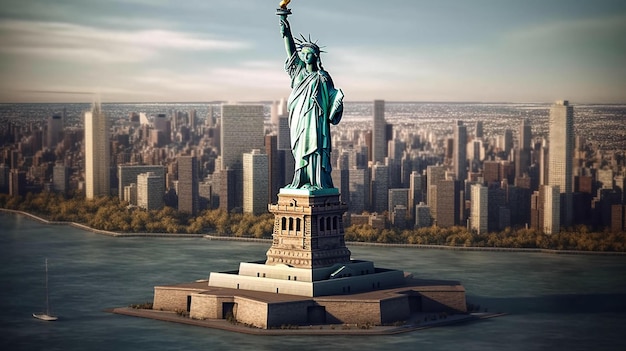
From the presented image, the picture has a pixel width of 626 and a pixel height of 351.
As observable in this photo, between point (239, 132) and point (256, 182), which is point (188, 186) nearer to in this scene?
point (256, 182)

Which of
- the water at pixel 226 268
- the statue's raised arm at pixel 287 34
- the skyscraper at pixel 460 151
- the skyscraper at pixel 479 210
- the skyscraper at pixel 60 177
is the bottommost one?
the water at pixel 226 268

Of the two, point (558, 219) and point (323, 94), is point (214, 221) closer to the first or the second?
point (558, 219)

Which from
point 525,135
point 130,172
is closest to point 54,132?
point 130,172

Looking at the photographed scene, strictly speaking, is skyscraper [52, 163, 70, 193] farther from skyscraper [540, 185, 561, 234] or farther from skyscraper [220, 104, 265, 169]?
skyscraper [540, 185, 561, 234]

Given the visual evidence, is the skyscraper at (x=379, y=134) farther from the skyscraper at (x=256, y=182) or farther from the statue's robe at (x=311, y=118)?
the statue's robe at (x=311, y=118)

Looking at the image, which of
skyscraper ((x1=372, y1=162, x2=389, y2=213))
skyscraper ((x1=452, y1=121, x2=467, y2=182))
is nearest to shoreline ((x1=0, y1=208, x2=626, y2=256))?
skyscraper ((x1=372, y1=162, x2=389, y2=213))

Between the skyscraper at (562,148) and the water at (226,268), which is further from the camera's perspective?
the skyscraper at (562,148)

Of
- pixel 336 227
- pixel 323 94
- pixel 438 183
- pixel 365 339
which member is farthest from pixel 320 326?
pixel 438 183

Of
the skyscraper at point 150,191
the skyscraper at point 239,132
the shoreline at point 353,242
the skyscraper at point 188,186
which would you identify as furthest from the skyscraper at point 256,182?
the skyscraper at point 150,191
